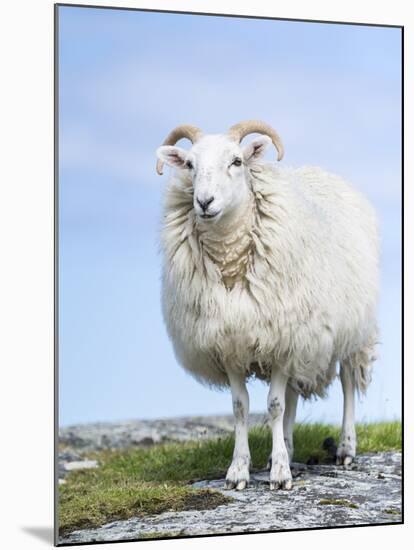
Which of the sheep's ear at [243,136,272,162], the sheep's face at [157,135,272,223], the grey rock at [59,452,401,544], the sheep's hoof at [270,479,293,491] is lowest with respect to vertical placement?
the grey rock at [59,452,401,544]

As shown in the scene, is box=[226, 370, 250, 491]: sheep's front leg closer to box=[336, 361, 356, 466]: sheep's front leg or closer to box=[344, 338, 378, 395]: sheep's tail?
box=[336, 361, 356, 466]: sheep's front leg

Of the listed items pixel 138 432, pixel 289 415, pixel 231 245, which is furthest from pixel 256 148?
pixel 138 432

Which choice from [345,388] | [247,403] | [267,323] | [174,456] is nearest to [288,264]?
[267,323]

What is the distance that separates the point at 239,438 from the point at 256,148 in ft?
6.82

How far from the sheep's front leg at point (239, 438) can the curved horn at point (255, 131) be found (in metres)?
1.67

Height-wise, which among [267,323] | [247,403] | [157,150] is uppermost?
[157,150]

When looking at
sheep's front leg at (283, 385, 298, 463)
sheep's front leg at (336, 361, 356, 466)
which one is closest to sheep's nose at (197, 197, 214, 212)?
sheep's front leg at (283, 385, 298, 463)

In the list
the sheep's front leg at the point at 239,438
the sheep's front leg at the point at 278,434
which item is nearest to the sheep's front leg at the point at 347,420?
the sheep's front leg at the point at 278,434

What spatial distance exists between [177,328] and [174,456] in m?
1.75

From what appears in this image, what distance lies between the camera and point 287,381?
9617 millimetres

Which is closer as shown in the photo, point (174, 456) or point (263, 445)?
point (263, 445)

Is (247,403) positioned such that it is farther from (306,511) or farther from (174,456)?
(174,456)

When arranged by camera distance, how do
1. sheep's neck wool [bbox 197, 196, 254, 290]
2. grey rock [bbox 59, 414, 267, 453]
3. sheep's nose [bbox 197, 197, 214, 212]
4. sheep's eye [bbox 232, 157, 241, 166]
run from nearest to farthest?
sheep's nose [bbox 197, 197, 214, 212] → sheep's eye [bbox 232, 157, 241, 166] → sheep's neck wool [bbox 197, 196, 254, 290] → grey rock [bbox 59, 414, 267, 453]

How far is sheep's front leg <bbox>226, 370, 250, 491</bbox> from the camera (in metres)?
9.19
